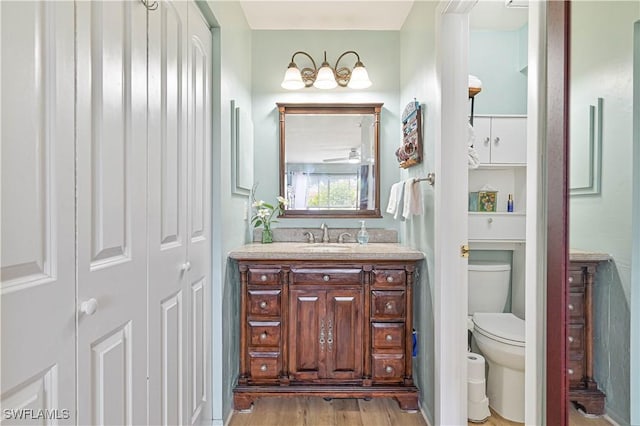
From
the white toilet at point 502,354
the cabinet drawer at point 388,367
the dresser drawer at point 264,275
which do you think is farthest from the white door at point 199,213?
the white toilet at point 502,354

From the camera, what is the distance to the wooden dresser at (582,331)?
2.98 ft

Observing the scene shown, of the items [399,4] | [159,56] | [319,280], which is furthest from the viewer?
[399,4]

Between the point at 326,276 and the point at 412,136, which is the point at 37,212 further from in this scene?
the point at 412,136

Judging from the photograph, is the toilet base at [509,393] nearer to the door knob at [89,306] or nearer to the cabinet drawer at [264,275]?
the cabinet drawer at [264,275]

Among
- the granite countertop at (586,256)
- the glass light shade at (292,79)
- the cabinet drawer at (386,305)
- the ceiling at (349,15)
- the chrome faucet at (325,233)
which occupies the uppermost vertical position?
the ceiling at (349,15)

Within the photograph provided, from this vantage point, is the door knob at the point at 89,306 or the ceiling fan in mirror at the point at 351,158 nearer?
the door knob at the point at 89,306

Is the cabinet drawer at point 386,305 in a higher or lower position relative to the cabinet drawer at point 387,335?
higher

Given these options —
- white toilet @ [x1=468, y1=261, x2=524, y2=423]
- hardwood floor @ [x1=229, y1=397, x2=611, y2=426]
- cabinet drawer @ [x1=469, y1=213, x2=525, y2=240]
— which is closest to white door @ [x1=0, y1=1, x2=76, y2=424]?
hardwood floor @ [x1=229, y1=397, x2=611, y2=426]

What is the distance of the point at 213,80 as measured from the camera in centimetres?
190

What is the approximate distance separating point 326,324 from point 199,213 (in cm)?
99

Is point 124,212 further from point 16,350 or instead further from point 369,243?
point 369,243

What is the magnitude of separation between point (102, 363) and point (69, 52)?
2.51 ft

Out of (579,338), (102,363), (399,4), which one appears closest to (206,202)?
(102,363)

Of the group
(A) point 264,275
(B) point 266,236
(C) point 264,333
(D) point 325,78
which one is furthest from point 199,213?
Answer: (D) point 325,78
